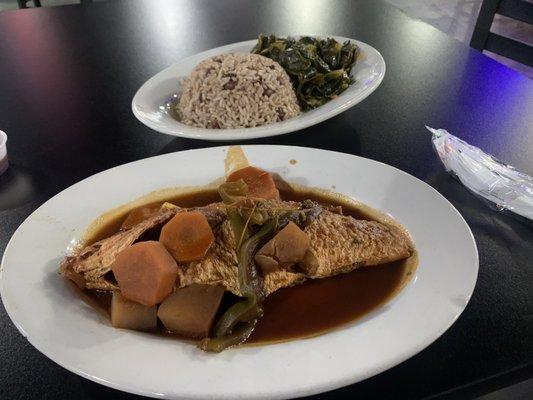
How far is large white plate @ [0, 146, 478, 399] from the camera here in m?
0.97

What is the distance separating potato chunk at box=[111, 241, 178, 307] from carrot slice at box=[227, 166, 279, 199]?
41 cm

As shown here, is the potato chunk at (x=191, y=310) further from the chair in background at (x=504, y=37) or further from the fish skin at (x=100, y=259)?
the chair in background at (x=504, y=37)

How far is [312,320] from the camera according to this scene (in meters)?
1.21

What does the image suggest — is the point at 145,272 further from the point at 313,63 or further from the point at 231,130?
the point at 313,63

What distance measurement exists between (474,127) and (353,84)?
0.56 metres

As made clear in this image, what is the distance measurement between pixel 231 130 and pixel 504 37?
1.77m

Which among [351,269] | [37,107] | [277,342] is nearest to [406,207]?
[351,269]

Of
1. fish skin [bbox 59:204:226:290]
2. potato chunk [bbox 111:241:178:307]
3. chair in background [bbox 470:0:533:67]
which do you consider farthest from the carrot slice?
chair in background [bbox 470:0:533:67]

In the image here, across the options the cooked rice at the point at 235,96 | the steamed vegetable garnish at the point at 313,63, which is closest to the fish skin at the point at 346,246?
the cooked rice at the point at 235,96

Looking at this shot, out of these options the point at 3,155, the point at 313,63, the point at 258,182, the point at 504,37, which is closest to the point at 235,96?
the point at 313,63

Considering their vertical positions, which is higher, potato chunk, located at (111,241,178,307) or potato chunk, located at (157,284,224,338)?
potato chunk, located at (111,241,178,307)

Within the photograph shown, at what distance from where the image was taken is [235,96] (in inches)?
83.0

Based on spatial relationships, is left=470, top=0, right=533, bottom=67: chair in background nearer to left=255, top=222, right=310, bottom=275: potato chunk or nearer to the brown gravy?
the brown gravy

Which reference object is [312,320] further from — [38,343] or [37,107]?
[37,107]
